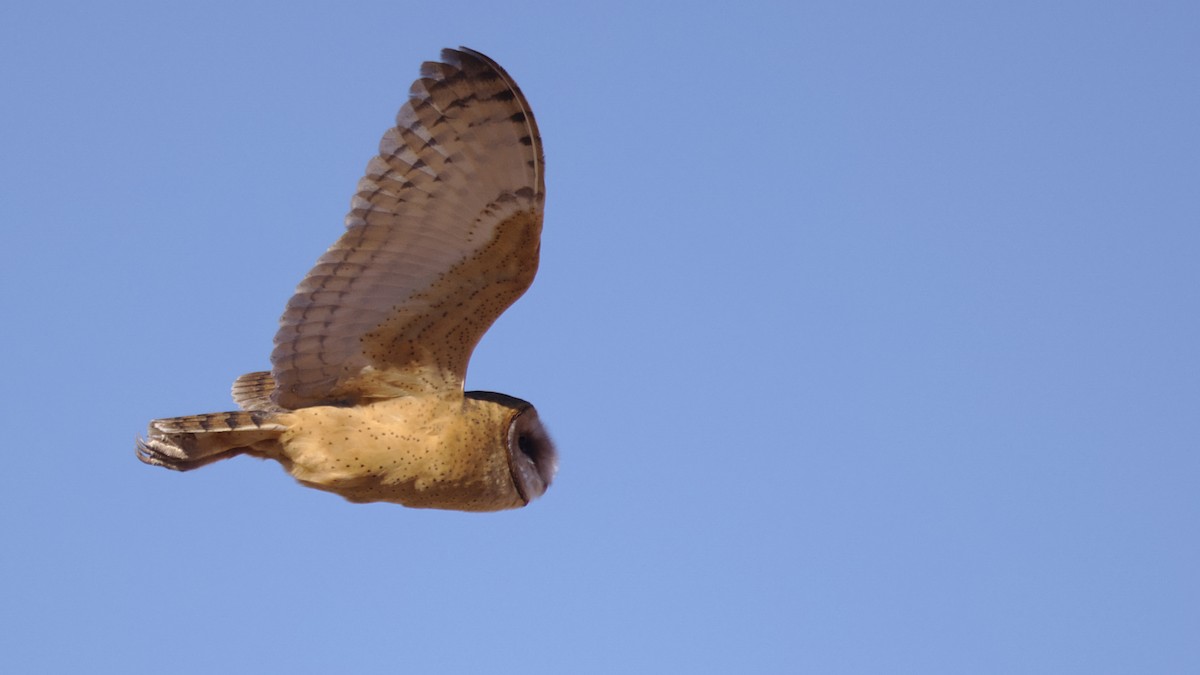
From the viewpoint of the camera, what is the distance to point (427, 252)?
673 cm

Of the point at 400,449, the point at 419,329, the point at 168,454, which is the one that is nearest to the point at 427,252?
the point at 419,329

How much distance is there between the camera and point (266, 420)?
7086 mm

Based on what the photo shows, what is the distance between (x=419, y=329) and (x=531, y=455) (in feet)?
3.10

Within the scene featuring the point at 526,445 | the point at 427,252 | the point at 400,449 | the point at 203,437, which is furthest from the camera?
the point at 526,445

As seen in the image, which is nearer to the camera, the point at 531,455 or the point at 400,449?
the point at 400,449

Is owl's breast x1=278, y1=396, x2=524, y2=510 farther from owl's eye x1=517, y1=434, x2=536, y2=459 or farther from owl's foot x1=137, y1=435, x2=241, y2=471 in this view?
owl's foot x1=137, y1=435, x2=241, y2=471

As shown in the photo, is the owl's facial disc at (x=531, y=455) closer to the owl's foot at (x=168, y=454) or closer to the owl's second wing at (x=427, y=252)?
the owl's second wing at (x=427, y=252)

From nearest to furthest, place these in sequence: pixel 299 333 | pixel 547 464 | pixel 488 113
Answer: pixel 488 113, pixel 299 333, pixel 547 464

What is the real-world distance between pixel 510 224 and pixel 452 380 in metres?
0.94

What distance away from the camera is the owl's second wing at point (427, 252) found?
6.44 m

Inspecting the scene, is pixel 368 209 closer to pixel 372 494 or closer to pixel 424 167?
pixel 424 167

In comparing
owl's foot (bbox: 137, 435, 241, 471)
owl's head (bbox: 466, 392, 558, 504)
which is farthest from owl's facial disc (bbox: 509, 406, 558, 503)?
owl's foot (bbox: 137, 435, 241, 471)

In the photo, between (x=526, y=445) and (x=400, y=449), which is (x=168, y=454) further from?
(x=526, y=445)

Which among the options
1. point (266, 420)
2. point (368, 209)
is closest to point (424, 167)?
point (368, 209)
